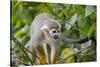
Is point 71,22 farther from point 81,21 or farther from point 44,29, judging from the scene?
point 44,29

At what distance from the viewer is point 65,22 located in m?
2.27

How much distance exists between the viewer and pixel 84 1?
7.74 ft

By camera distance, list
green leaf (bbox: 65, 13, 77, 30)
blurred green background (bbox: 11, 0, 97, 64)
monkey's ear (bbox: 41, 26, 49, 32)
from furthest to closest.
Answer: green leaf (bbox: 65, 13, 77, 30) → monkey's ear (bbox: 41, 26, 49, 32) → blurred green background (bbox: 11, 0, 97, 64)

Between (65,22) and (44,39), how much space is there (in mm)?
327

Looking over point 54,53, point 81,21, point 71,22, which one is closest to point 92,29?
point 81,21

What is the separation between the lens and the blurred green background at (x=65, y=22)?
207 cm

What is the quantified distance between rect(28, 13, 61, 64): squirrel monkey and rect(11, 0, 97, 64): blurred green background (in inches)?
2.1

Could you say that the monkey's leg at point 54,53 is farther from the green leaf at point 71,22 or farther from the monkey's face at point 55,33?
the green leaf at point 71,22

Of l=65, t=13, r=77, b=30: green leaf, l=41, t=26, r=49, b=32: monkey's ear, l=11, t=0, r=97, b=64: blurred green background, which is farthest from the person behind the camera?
l=65, t=13, r=77, b=30: green leaf

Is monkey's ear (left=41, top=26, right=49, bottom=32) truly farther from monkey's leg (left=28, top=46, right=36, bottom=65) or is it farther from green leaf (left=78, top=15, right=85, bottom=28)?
green leaf (left=78, top=15, right=85, bottom=28)

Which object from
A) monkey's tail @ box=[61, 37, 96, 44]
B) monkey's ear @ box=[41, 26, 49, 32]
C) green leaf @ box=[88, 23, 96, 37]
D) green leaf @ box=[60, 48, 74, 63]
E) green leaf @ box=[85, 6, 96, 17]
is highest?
green leaf @ box=[85, 6, 96, 17]

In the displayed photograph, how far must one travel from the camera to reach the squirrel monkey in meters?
2.13

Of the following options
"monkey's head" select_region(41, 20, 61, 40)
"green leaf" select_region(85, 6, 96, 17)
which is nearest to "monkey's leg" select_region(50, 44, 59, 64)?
"monkey's head" select_region(41, 20, 61, 40)
